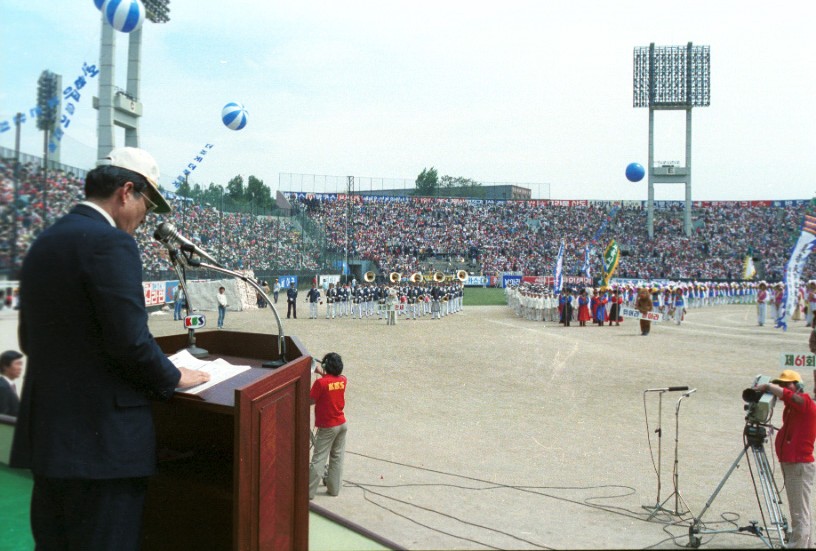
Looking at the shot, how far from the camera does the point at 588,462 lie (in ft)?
24.5

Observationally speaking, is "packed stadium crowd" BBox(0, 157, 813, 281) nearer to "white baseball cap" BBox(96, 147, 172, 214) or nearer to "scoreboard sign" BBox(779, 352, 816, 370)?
"scoreboard sign" BBox(779, 352, 816, 370)

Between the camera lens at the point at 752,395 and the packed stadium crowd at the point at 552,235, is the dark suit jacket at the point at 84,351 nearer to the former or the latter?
the camera lens at the point at 752,395

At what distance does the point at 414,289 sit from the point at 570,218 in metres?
38.7

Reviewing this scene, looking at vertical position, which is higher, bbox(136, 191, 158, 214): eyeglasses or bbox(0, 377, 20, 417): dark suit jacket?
bbox(136, 191, 158, 214): eyeglasses

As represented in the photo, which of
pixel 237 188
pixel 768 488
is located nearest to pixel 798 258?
pixel 768 488

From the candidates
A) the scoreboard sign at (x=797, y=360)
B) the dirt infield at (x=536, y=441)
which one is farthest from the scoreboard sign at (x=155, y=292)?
the scoreboard sign at (x=797, y=360)

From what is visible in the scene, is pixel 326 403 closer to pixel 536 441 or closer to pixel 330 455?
pixel 330 455

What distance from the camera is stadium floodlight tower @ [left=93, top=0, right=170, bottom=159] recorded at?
1264 centimetres

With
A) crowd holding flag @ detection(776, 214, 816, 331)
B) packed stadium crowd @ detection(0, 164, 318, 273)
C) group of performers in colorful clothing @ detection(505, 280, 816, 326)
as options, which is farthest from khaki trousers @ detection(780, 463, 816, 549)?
crowd holding flag @ detection(776, 214, 816, 331)

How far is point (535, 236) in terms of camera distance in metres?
61.4

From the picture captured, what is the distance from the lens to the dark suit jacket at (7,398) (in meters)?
4.95

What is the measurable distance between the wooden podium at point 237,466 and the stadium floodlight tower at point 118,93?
7.74 meters

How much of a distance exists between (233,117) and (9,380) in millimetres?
11798

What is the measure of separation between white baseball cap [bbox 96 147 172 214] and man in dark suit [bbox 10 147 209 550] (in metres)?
0.22
